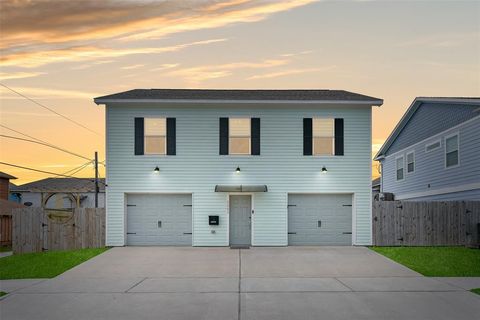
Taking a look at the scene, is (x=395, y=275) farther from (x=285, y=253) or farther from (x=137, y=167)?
(x=137, y=167)

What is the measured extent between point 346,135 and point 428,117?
782cm

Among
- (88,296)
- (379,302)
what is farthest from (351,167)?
(88,296)

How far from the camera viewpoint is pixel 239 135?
2420 cm

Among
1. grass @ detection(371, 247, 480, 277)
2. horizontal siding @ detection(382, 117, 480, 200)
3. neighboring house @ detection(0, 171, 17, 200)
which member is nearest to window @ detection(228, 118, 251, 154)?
grass @ detection(371, 247, 480, 277)

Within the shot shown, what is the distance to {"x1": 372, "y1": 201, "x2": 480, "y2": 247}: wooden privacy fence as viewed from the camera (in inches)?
949

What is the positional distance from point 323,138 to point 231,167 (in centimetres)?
418

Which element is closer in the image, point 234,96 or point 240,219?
point 240,219

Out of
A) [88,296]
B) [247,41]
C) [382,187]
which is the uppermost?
[247,41]

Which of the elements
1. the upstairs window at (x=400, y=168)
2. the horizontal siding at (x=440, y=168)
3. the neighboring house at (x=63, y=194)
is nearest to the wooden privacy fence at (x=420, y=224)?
the horizontal siding at (x=440, y=168)

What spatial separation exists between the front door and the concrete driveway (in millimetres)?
2493

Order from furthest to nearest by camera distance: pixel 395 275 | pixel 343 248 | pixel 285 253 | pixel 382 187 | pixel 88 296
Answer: pixel 382 187 < pixel 343 248 < pixel 285 253 < pixel 395 275 < pixel 88 296

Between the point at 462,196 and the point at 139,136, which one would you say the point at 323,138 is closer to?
the point at 462,196

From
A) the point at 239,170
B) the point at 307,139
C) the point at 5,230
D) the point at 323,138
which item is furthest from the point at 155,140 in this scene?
the point at 5,230

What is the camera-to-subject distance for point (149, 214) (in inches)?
960
